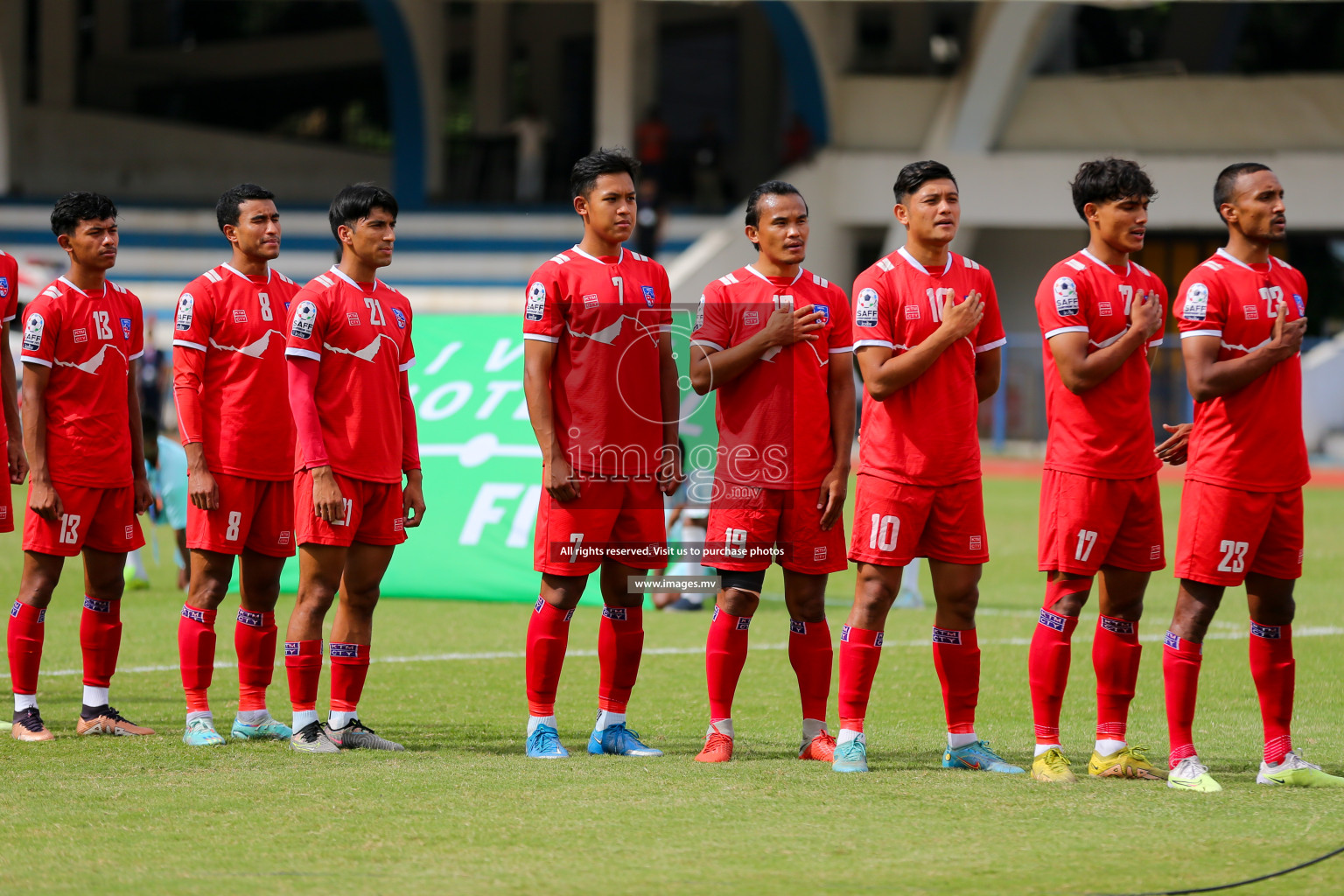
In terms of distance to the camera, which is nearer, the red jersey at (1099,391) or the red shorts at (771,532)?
the red jersey at (1099,391)

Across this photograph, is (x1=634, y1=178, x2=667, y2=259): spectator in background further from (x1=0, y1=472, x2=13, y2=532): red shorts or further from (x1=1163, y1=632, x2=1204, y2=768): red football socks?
(x1=1163, y1=632, x2=1204, y2=768): red football socks

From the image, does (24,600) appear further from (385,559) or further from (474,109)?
(474,109)

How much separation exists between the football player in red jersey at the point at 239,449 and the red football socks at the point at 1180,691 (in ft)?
11.8

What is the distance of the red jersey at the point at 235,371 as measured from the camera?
6633 millimetres

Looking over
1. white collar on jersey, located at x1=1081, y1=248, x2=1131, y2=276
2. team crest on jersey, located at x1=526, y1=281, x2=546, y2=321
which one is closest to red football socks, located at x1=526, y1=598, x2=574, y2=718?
team crest on jersey, located at x1=526, y1=281, x2=546, y2=321

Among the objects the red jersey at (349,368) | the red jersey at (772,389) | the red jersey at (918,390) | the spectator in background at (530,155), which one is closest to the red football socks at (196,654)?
the red jersey at (349,368)

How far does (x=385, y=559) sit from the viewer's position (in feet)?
21.7

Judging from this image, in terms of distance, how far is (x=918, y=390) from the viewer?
595 cm

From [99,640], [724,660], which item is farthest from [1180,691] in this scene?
[99,640]

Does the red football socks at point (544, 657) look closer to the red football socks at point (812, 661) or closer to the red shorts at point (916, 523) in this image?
the red football socks at point (812, 661)

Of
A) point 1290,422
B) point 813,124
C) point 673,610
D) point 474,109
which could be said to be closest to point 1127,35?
point 813,124

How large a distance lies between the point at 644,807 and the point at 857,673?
3.64 feet

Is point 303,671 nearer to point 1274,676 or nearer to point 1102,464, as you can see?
point 1102,464

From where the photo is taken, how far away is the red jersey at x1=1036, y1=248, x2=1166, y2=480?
5.76 meters
